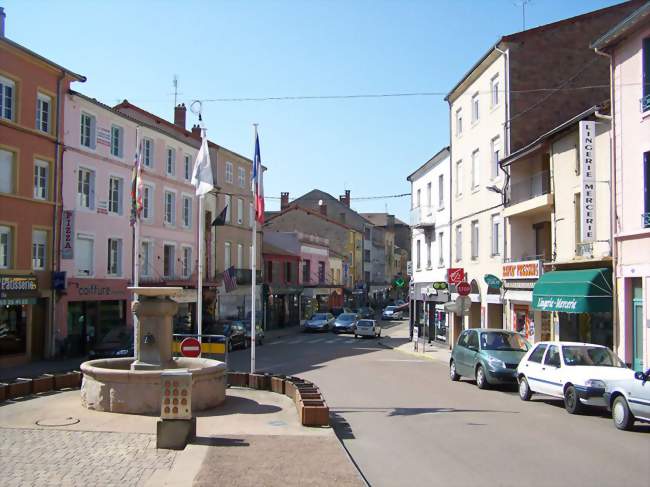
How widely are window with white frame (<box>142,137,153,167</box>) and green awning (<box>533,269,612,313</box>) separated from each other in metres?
21.5

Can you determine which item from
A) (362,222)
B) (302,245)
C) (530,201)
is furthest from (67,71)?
(362,222)

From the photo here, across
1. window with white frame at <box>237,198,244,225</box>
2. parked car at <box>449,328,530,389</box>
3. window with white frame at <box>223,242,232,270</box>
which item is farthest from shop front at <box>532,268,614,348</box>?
window with white frame at <box>237,198,244,225</box>

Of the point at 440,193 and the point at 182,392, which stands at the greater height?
the point at 440,193

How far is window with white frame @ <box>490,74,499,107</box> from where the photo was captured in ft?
97.4

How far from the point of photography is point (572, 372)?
14.6m

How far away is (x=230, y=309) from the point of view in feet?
159

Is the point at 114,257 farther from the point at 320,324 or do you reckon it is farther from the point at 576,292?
the point at 320,324

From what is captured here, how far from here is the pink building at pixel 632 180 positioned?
18.1 metres

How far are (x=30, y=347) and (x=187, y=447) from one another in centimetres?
1947

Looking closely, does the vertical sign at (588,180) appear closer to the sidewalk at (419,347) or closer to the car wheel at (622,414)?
the car wheel at (622,414)

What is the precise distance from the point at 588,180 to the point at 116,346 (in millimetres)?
17583

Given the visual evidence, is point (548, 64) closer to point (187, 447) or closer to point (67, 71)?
point (67, 71)

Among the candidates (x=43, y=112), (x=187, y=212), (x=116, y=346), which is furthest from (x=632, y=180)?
(x=187, y=212)

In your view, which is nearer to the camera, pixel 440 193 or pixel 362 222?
pixel 440 193
